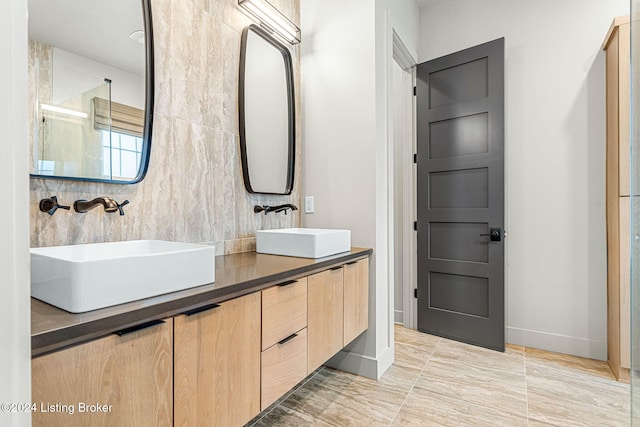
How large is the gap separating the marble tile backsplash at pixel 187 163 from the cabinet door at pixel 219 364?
1.92 feet

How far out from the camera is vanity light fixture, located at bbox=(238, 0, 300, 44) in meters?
1.91

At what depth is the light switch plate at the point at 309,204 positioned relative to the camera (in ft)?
7.66

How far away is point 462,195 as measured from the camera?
2.70 meters

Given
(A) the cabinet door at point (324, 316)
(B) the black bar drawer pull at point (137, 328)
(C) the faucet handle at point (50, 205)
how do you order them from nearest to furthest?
(B) the black bar drawer pull at point (137, 328), (C) the faucet handle at point (50, 205), (A) the cabinet door at point (324, 316)

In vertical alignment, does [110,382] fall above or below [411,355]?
above

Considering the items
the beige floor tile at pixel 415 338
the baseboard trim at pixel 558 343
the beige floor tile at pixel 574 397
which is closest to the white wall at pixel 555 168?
the baseboard trim at pixel 558 343

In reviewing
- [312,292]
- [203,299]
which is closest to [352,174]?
[312,292]

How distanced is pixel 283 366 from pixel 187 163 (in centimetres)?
103

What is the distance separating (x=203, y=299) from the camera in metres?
1.00

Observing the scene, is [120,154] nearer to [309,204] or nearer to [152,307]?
[152,307]

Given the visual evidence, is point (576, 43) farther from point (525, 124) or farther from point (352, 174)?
point (352, 174)

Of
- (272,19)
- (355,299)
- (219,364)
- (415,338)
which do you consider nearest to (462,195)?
(415,338)

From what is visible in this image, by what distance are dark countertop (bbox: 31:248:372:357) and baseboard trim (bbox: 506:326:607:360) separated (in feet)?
6.84

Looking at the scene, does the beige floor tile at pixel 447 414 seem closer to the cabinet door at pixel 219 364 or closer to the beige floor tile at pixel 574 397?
the beige floor tile at pixel 574 397
